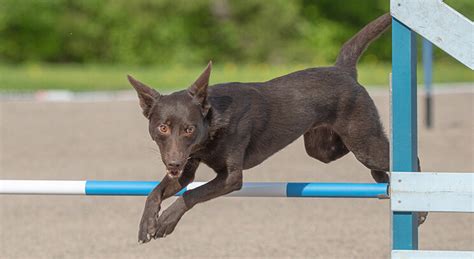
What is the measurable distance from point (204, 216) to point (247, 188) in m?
4.08

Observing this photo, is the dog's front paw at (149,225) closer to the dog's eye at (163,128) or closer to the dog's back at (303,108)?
the dog's eye at (163,128)

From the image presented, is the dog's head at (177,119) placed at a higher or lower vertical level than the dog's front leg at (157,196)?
higher

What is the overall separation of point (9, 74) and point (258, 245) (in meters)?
22.7

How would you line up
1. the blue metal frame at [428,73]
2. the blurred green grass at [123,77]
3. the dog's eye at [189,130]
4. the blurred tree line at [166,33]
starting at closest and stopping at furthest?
the dog's eye at [189,130], the blue metal frame at [428,73], the blurred green grass at [123,77], the blurred tree line at [166,33]

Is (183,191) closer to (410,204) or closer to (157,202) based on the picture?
(157,202)

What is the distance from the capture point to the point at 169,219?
488cm

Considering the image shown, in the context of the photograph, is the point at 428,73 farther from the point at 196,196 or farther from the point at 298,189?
the point at 196,196

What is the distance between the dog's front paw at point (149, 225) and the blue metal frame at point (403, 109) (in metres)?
1.05

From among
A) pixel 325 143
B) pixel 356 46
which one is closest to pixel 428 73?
pixel 356 46

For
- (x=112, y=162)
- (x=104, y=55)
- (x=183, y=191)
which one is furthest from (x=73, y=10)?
(x=183, y=191)

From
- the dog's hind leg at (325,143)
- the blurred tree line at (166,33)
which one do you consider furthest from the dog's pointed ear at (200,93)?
the blurred tree line at (166,33)

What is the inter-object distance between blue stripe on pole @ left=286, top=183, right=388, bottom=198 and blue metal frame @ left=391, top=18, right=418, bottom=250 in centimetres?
47

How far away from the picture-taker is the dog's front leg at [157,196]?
16.0ft

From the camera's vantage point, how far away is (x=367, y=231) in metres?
8.30
